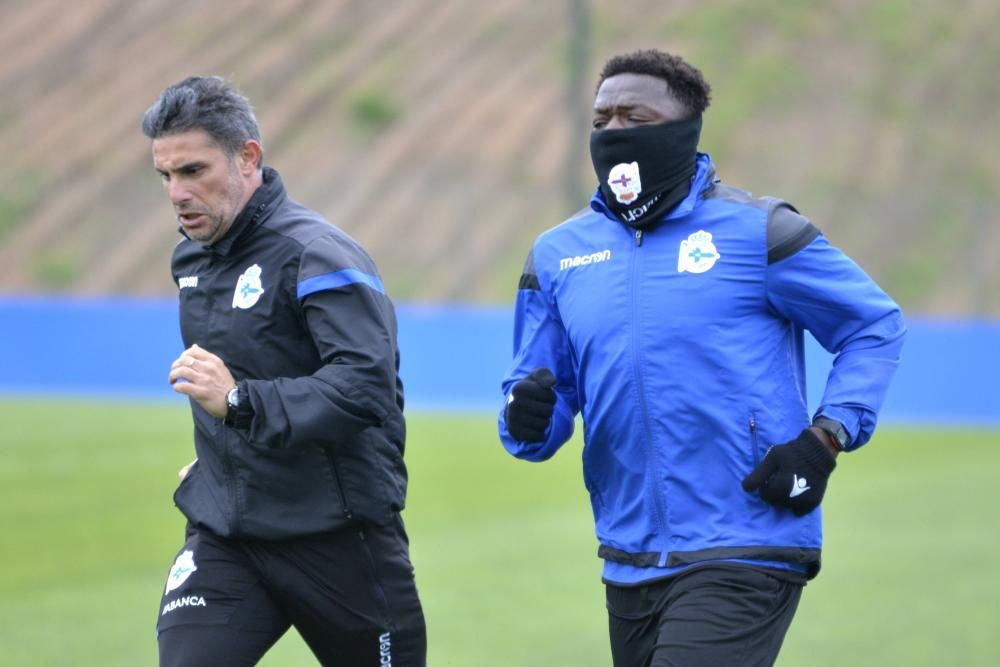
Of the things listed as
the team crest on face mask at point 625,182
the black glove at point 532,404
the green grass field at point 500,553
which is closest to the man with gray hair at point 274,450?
the black glove at point 532,404

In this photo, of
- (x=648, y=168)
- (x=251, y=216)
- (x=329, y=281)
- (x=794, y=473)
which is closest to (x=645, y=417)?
(x=794, y=473)

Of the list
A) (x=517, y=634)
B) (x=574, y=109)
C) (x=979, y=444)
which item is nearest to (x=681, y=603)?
(x=517, y=634)

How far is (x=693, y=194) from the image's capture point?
4.71m

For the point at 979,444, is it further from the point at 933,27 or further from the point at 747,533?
the point at 933,27

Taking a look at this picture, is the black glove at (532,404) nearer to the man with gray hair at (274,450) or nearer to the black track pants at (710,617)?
the man with gray hair at (274,450)

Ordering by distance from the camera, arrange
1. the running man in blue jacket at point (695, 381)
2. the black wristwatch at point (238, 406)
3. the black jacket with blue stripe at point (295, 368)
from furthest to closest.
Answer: the black jacket with blue stripe at point (295, 368)
the black wristwatch at point (238, 406)
the running man in blue jacket at point (695, 381)

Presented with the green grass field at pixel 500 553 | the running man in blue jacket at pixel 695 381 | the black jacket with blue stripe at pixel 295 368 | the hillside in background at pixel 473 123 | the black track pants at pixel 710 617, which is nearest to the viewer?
the black track pants at pixel 710 617

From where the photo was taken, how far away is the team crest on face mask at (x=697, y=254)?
4.60m

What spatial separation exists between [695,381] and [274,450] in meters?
1.27

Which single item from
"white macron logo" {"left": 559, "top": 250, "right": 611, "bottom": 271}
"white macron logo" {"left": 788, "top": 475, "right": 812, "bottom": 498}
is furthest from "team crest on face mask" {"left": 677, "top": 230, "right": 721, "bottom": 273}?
"white macron logo" {"left": 788, "top": 475, "right": 812, "bottom": 498}

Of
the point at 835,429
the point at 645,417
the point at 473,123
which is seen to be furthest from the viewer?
the point at 473,123

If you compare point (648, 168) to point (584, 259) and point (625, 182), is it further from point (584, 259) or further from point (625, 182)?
point (584, 259)

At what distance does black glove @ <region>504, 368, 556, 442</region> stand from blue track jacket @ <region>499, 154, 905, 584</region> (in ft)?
0.40

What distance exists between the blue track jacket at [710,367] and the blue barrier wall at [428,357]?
50.9 ft
